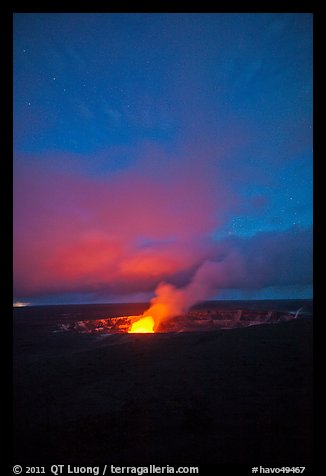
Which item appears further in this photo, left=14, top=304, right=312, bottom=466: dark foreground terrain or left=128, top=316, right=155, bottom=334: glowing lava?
left=128, top=316, right=155, bottom=334: glowing lava

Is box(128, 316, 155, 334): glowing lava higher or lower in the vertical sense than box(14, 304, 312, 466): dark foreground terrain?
lower

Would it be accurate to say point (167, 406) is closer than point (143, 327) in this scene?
Yes

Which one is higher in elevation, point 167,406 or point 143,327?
point 167,406

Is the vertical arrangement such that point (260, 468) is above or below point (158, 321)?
above

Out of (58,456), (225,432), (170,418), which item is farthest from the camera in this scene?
(170,418)

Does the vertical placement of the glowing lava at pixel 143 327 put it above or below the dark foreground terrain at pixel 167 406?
below

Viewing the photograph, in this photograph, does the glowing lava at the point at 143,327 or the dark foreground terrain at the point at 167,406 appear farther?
the glowing lava at the point at 143,327
